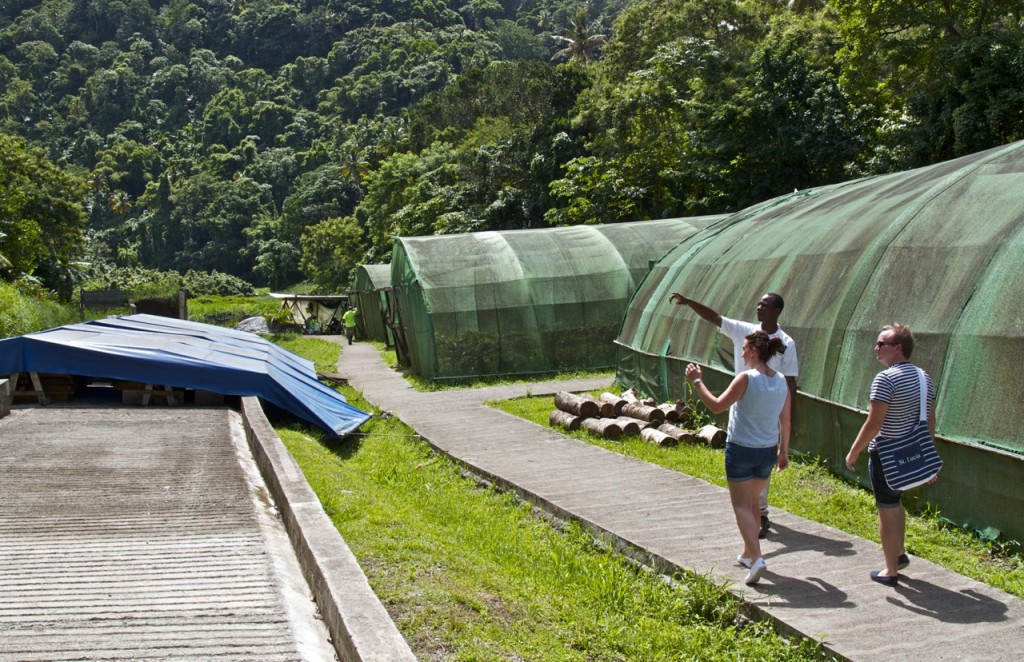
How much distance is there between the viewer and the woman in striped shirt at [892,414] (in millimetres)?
5664

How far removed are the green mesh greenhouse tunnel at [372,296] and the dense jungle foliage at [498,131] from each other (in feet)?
13.5

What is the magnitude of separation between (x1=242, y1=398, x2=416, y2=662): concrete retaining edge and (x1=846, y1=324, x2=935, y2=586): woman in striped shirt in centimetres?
296

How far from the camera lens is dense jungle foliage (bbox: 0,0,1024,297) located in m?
25.2

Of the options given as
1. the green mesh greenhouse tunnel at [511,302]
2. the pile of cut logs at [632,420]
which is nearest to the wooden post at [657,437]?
the pile of cut logs at [632,420]

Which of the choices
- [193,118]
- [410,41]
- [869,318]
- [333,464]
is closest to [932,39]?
[869,318]

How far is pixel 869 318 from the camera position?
8.99m

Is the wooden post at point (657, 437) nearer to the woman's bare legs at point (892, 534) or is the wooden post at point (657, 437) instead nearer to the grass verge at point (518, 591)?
the grass verge at point (518, 591)

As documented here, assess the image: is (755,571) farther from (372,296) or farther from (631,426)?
(372,296)

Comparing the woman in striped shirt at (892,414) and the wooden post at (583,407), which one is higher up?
the woman in striped shirt at (892,414)

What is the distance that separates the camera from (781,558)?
650 cm

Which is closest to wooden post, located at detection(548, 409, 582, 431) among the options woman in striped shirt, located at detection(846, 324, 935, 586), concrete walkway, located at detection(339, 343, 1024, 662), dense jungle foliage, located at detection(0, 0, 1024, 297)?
concrete walkway, located at detection(339, 343, 1024, 662)

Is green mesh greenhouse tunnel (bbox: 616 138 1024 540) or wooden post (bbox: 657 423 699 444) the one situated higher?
green mesh greenhouse tunnel (bbox: 616 138 1024 540)

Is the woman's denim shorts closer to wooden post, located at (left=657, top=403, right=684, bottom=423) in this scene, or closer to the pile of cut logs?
the pile of cut logs

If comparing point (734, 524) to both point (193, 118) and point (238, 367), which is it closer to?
point (238, 367)
